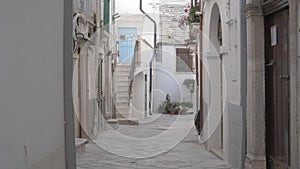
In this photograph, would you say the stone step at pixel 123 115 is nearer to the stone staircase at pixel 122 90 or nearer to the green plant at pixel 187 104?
the stone staircase at pixel 122 90

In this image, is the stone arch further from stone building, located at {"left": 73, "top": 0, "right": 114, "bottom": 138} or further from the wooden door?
the wooden door

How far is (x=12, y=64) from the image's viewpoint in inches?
135

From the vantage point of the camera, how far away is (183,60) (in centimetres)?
3231

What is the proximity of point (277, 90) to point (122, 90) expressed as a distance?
14.2 metres

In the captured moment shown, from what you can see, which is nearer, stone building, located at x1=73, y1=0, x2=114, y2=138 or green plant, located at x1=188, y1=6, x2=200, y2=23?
stone building, located at x1=73, y1=0, x2=114, y2=138

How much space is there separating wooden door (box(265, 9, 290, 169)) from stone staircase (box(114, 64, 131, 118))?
13.2 meters

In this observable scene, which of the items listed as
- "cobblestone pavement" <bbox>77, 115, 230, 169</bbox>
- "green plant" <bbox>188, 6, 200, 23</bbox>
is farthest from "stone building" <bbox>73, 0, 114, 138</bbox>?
"green plant" <bbox>188, 6, 200, 23</bbox>

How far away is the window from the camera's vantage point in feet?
105

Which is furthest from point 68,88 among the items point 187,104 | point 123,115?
point 187,104

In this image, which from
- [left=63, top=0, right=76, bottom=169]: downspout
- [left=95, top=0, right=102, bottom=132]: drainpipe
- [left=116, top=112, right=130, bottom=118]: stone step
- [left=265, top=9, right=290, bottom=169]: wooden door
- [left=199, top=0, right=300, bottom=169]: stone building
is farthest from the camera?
[left=116, top=112, right=130, bottom=118]: stone step

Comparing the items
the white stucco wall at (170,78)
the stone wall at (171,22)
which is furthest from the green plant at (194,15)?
the stone wall at (171,22)

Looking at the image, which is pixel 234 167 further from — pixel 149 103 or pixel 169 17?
pixel 169 17

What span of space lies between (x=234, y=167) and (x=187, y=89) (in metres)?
23.1

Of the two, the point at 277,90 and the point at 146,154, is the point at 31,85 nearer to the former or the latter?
the point at 277,90
